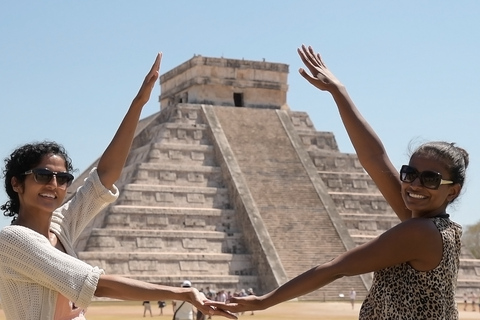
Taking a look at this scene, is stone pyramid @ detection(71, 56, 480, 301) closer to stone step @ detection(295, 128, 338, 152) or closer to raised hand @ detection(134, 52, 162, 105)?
stone step @ detection(295, 128, 338, 152)

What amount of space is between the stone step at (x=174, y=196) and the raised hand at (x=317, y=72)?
32932mm

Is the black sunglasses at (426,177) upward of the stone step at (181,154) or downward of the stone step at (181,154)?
downward

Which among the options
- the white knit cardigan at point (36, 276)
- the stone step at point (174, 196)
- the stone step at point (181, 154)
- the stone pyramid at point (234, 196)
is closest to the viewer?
the white knit cardigan at point (36, 276)

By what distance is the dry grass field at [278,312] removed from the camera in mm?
26562

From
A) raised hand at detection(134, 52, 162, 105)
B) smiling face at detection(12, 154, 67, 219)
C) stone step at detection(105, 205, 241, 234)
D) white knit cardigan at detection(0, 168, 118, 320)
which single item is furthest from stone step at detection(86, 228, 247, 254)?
white knit cardigan at detection(0, 168, 118, 320)

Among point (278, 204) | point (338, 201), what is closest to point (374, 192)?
point (338, 201)

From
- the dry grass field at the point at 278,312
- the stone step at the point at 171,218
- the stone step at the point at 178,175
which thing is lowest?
the dry grass field at the point at 278,312

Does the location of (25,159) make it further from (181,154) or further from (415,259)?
(181,154)

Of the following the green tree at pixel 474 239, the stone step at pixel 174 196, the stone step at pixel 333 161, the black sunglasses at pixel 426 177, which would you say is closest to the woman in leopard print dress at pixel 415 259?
the black sunglasses at pixel 426 177

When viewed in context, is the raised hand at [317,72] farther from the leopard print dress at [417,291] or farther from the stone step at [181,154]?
the stone step at [181,154]

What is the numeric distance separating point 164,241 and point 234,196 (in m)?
4.23

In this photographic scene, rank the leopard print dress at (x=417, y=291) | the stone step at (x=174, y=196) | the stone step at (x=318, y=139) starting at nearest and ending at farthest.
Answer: the leopard print dress at (x=417, y=291) → the stone step at (x=174, y=196) → the stone step at (x=318, y=139)

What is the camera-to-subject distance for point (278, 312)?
96.1 feet

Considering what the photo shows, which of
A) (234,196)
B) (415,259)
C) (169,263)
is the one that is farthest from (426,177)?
(234,196)
